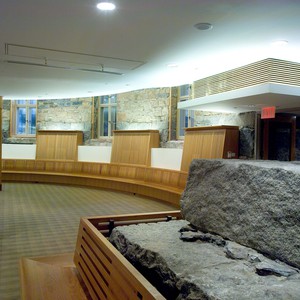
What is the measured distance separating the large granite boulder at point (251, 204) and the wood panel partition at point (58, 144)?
8253 mm

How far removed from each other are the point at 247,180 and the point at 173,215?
1366 mm

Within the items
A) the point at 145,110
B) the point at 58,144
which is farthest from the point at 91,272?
the point at 58,144

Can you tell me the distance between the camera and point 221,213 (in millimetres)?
2594

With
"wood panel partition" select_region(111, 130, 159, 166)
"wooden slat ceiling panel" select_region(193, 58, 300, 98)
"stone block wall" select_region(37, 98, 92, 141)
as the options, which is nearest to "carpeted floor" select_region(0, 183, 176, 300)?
"wood panel partition" select_region(111, 130, 159, 166)

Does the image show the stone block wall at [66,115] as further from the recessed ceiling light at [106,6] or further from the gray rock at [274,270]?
the gray rock at [274,270]

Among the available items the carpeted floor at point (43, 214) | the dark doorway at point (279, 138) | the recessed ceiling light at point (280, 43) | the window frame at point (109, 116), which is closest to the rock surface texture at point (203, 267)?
the carpeted floor at point (43, 214)

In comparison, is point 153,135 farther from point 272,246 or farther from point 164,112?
point 272,246

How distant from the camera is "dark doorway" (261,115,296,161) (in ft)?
21.1

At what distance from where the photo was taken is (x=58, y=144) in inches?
433

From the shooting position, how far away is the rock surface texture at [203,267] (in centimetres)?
171

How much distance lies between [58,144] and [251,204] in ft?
31.2

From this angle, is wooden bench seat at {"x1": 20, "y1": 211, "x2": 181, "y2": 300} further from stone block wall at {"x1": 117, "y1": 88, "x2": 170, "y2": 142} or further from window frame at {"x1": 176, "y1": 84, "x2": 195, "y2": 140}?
stone block wall at {"x1": 117, "y1": 88, "x2": 170, "y2": 142}

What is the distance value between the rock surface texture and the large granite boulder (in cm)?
9

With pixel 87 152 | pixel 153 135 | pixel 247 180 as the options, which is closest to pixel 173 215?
pixel 247 180
